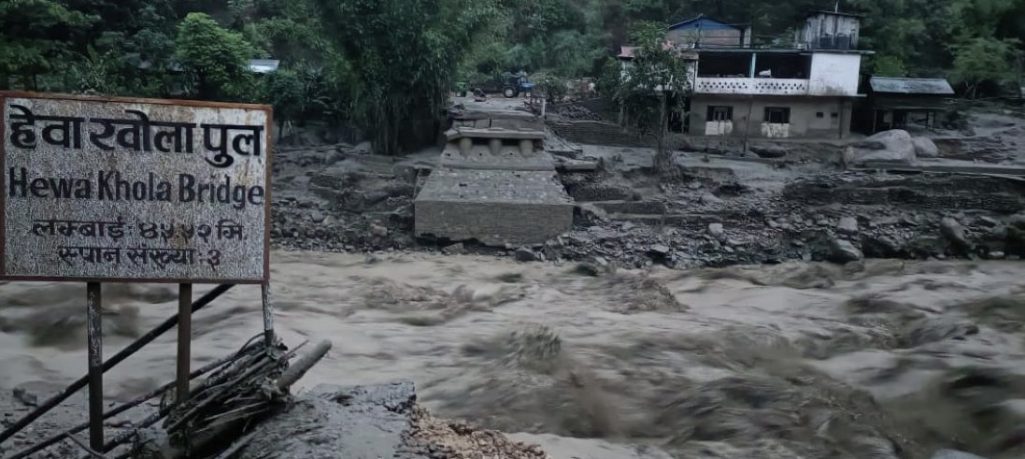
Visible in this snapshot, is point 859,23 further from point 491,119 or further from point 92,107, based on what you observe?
point 92,107

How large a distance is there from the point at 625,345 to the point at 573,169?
1166 cm

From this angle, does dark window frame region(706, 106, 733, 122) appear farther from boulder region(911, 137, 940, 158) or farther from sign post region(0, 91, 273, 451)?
sign post region(0, 91, 273, 451)

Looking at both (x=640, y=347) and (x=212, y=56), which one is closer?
(x=640, y=347)

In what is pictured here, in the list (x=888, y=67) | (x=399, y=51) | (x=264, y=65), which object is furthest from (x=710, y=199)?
(x=264, y=65)

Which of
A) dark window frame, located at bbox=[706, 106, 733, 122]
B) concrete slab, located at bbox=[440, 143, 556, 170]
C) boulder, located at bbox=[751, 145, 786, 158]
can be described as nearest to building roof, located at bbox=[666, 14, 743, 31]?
dark window frame, located at bbox=[706, 106, 733, 122]

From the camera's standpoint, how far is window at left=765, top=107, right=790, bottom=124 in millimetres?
28344

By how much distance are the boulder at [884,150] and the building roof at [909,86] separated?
7.23ft

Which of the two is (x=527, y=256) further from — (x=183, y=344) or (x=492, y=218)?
(x=183, y=344)

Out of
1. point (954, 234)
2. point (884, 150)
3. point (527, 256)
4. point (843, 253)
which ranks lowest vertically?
point (527, 256)

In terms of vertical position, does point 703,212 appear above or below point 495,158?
below

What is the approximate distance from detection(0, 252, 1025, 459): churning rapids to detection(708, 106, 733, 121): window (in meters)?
12.7

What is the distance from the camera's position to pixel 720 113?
93.2 feet

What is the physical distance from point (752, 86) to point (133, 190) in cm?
2533

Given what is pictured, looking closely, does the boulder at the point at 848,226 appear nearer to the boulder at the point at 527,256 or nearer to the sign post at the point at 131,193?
the boulder at the point at 527,256
